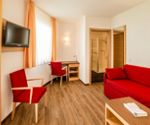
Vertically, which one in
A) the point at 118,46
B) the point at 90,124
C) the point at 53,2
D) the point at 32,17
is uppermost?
the point at 53,2

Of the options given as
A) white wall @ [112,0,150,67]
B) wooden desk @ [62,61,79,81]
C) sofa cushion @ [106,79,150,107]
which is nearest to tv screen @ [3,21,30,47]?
sofa cushion @ [106,79,150,107]

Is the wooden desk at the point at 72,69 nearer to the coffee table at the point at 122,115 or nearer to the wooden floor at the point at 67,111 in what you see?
the wooden floor at the point at 67,111

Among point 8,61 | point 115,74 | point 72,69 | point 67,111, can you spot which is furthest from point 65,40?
point 67,111

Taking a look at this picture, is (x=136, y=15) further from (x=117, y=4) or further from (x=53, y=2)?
(x=53, y=2)

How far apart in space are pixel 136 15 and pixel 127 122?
3266 millimetres

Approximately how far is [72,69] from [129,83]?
303cm

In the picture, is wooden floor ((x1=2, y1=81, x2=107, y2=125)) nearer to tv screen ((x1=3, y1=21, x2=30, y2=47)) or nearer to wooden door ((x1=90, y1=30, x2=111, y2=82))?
tv screen ((x1=3, y1=21, x2=30, y2=47))

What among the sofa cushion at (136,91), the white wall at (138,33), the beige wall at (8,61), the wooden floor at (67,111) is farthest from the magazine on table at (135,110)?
the beige wall at (8,61)

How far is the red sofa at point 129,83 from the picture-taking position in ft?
8.11

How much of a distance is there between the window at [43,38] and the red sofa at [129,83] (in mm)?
2296

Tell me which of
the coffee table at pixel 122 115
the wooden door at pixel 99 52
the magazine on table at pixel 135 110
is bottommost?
the coffee table at pixel 122 115

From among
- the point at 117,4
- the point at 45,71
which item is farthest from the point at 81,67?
the point at 117,4

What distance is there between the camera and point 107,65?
18.1 feet

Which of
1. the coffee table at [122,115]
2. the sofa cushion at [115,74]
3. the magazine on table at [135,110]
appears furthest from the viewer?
the sofa cushion at [115,74]
